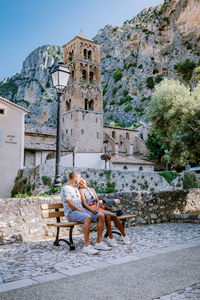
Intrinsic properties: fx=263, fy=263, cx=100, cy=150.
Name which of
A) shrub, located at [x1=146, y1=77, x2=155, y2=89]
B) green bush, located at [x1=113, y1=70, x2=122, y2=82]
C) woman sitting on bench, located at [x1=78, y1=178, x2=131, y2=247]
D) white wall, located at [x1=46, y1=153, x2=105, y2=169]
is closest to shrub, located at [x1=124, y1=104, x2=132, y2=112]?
shrub, located at [x1=146, y1=77, x2=155, y2=89]

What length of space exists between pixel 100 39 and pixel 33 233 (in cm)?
9805

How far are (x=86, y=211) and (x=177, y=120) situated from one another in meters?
11.3

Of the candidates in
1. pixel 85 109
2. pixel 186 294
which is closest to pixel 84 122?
pixel 85 109

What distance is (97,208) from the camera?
577 centimetres

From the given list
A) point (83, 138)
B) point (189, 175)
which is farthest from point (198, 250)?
point (83, 138)

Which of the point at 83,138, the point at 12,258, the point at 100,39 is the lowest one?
the point at 12,258

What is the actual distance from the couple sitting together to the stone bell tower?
34126 mm

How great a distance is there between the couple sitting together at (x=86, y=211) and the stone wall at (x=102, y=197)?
52.6 inches

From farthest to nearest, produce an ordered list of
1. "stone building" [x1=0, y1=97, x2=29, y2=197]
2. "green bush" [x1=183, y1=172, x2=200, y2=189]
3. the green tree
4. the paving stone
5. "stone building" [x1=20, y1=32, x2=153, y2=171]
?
"stone building" [x1=20, y1=32, x2=153, y2=171] → "green bush" [x1=183, y1=172, x2=200, y2=189] → "stone building" [x1=0, y1=97, x2=29, y2=197] → the green tree → the paving stone

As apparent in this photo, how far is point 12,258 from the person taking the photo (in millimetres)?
4723

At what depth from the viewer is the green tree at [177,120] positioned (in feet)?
42.1

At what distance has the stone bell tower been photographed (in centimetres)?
4159

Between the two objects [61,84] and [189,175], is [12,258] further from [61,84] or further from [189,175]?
→ [189,175]

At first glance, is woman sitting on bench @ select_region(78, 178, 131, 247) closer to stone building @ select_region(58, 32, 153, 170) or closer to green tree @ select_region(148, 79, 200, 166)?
green tree @ select_region(148, 79, 200, 166)
